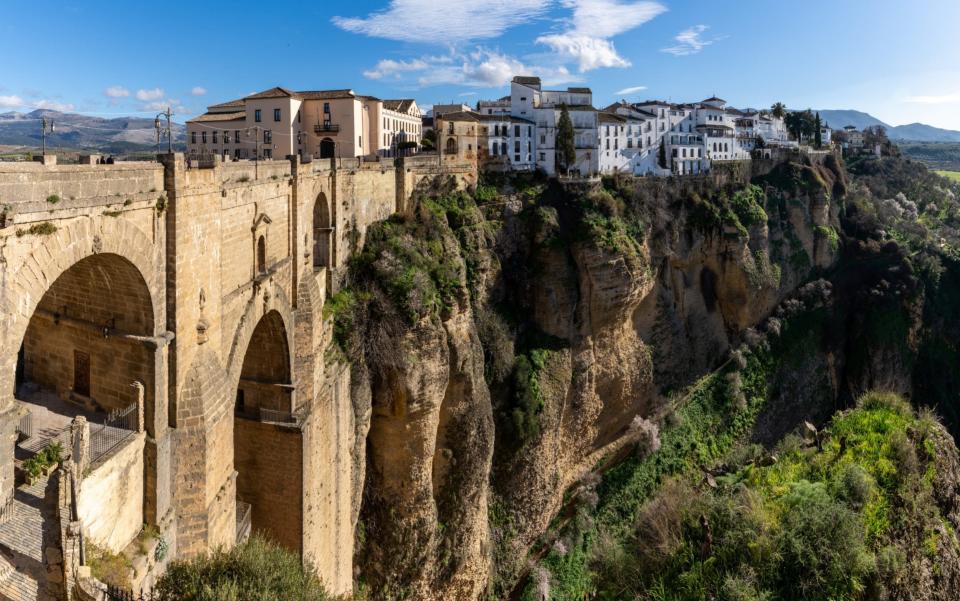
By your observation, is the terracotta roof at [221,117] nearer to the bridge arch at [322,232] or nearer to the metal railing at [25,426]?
the bridge arch at [322,232]

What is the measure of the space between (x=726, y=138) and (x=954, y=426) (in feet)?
84.1

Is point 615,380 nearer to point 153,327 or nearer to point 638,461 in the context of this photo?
point 638,461

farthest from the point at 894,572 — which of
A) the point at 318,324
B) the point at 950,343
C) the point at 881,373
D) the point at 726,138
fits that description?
the point at 726,138

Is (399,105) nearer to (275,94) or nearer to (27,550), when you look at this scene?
(275,94)

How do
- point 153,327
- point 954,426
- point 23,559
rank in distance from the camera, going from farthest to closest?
point 954,426
point 153,327
point 23,559

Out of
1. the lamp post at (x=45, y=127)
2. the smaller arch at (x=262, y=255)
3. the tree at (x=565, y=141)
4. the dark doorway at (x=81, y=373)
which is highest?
the tree at (x=565, y=141)

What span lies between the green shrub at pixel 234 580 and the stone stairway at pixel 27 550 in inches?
62.6

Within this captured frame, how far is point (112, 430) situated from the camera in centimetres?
976

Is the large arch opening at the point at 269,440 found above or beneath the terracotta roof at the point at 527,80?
beneath

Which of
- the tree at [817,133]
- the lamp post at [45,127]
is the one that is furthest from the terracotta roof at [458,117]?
the tree at [817,133]

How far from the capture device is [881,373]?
43062mm

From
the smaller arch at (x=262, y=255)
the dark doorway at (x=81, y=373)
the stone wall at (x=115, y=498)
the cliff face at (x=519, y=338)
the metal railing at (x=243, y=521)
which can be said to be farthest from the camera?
the cliff face at (x=519, y=338)

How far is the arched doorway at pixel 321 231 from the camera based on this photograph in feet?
61.8

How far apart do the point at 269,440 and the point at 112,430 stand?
19.7 ft
